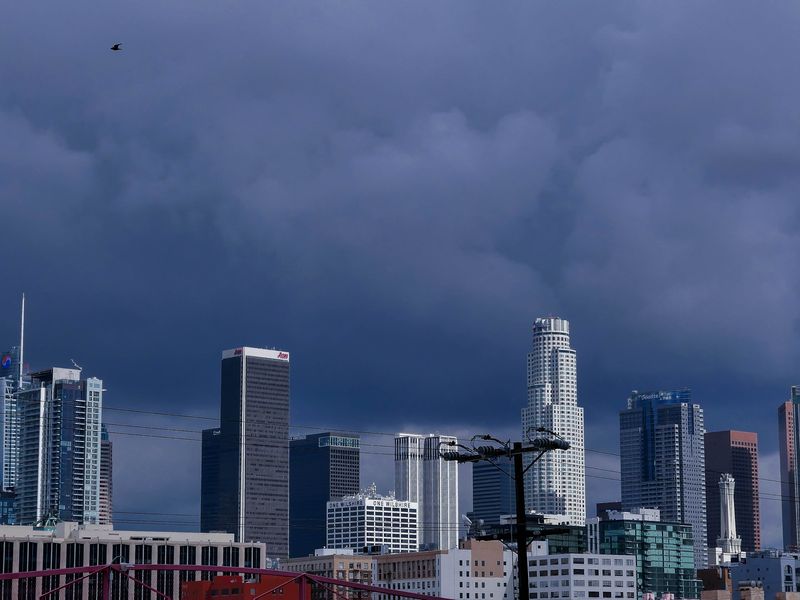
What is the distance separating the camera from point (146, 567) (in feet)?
298

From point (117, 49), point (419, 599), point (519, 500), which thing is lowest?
point (419, 599)

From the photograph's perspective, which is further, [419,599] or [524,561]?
[419,599]

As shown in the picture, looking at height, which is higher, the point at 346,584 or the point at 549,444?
the point at 549,444

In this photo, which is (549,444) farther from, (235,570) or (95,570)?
(95,570)

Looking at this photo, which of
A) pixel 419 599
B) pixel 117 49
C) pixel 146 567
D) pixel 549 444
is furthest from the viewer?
pixel 117 49

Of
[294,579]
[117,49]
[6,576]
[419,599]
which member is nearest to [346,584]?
[294,579]

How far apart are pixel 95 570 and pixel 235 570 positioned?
27.9 feet

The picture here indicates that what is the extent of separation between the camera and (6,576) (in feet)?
313

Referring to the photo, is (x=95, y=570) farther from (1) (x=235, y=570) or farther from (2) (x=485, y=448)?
(2) (x=485, y=448)

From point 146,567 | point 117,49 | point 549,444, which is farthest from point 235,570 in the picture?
point 117,49

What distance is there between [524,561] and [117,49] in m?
60.1

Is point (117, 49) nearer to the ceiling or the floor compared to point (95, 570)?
nearer to the ceiling

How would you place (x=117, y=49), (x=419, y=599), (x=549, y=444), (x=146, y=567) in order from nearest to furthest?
(x=146, y=567) < (x=549, y=444) < (x=419, y=599) < (x=117, y=49)

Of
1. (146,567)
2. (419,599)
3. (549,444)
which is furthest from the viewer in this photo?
(419,599)
